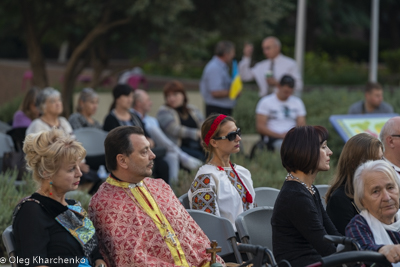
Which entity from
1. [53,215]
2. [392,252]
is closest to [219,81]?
[53,215]

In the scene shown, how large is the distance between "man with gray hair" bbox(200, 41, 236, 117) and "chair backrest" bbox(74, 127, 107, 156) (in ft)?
10.8

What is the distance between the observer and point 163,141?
882 centimetres

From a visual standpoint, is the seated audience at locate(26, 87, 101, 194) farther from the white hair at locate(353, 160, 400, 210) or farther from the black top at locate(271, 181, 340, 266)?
the white hair at locate(353, 160, 400, 210)

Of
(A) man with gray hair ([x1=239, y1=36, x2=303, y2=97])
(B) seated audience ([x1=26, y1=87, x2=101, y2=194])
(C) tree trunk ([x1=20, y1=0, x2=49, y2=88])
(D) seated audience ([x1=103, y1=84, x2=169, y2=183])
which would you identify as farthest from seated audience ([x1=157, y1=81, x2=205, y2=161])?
(C) tree trunk ([x1=20, y1=0, x2=49, y2=88])

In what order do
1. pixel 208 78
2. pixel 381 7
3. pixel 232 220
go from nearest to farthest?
1. pixel 232 220
2. pixel 208 78
3. pixel 381 7

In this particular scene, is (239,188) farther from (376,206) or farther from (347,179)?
(376,206)

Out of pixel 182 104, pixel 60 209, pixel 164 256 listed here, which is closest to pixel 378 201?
pixel 164 256

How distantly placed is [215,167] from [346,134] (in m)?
3.99

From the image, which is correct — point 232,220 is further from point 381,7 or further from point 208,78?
point 381,7

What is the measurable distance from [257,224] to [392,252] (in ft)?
4.25

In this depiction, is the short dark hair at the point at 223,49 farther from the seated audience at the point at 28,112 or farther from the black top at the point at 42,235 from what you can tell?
the black top at the point at 42,235

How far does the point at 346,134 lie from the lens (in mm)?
8539

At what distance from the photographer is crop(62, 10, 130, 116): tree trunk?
13.5m

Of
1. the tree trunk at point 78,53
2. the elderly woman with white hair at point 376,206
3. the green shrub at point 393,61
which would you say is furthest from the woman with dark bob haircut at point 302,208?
the green shrub at point 393,61
